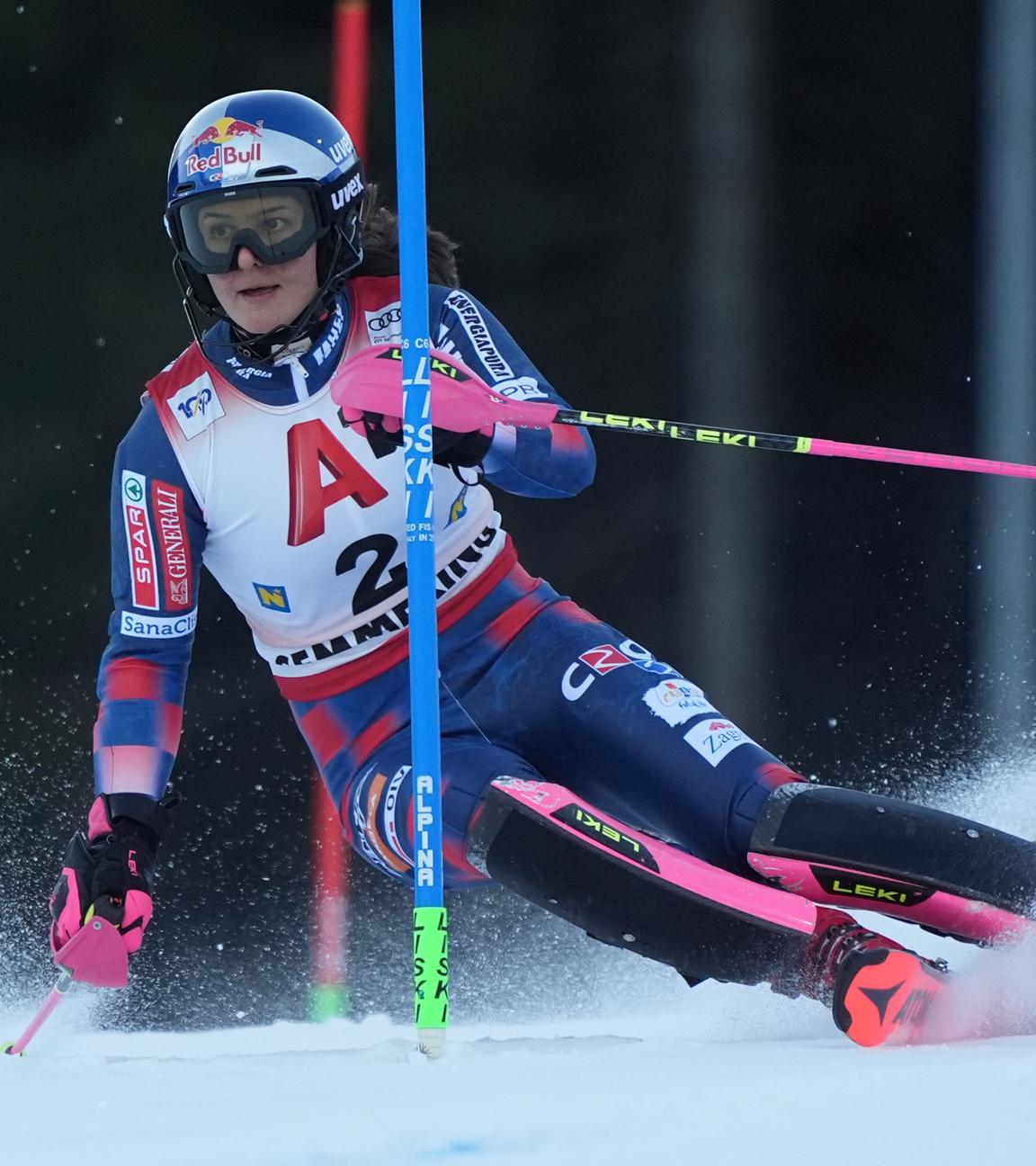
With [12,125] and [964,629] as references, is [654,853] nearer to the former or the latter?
[964,629]

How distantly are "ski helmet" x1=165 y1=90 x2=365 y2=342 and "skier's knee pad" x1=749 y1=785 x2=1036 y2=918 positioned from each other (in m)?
0.97

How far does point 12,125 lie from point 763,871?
2960 millimetres

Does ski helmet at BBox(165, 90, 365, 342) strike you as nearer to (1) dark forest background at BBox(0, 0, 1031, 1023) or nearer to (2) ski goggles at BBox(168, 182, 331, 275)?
(2) ski goggles at BBox(168, 182, 331, 275)

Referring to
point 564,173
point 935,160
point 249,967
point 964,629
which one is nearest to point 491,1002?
point 249,967

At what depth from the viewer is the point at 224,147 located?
7.39 feet

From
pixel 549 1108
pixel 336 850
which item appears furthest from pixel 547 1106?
pixel 336 850

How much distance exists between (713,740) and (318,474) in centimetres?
69

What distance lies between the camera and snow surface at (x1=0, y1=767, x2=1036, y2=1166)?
50.0 inches

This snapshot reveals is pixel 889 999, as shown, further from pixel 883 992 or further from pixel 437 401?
pixel 437 401

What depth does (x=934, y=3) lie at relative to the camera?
13.7ft

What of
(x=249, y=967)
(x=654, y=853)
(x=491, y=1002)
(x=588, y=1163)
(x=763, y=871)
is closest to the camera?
(x=588, y=1163)

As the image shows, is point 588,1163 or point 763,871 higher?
point 588,1163

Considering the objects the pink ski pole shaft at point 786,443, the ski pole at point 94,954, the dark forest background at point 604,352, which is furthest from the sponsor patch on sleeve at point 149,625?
the dark forest background at point 604,352

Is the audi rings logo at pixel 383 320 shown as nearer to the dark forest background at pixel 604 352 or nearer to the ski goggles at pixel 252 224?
the ski goggles at pixel 252 224
